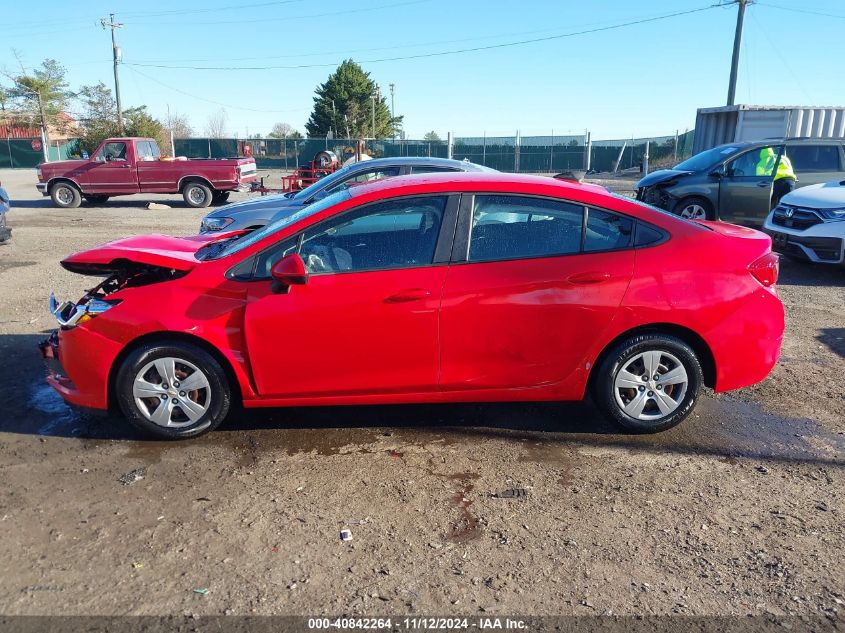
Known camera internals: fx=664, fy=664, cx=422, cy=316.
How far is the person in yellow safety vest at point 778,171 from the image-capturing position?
12039 millimetres

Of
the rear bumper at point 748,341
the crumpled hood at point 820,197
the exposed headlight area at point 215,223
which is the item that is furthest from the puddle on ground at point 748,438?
the exposed headlight area at point 215,223

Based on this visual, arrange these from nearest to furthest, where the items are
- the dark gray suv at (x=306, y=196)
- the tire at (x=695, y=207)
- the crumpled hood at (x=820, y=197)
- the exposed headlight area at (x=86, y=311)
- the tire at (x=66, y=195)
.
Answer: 1. the exposed headlight area at (x=86, y=311)
2. the dark gray suv at (x=306, y=196)
3. the crumpled hood at (x=820, y=197)
4. the tire at (x=695, y=207)
5. the tire at (x=66, y=195)

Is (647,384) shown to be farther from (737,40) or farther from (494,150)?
(494,150)

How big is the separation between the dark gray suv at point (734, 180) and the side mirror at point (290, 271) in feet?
33.3

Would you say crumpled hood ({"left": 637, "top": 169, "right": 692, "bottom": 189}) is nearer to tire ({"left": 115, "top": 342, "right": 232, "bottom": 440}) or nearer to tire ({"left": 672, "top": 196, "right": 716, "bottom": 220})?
tire ({"left": 672, "top": 196, "right": 716, "bottom": 220})

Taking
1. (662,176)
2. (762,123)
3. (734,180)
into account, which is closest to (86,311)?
(662,176)

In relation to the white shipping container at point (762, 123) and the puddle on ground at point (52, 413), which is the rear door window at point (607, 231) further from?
the white shipping container at point (762, 123)

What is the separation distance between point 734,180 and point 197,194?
13646 millimetres

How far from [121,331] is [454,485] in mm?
2206

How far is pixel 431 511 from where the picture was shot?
11.4 feet

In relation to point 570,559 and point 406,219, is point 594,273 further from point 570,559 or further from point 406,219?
point 570,559

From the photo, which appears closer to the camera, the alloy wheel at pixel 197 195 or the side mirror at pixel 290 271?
the side mirror at pixel 290 271

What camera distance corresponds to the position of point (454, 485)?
3.72 m

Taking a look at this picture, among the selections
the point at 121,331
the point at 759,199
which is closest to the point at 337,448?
the point at 121,331
